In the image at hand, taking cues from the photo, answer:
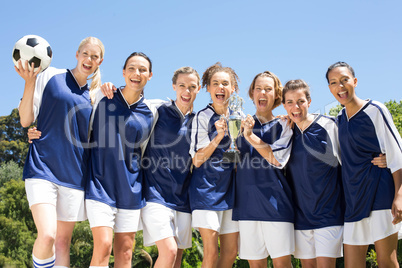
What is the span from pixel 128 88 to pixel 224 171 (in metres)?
1.79

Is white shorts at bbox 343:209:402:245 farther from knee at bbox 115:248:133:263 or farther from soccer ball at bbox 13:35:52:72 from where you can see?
soccer ball at bbox 13:35:52:72

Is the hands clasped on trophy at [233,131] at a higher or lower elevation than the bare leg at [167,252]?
higher

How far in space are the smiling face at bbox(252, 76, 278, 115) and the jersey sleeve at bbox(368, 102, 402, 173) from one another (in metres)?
1.36

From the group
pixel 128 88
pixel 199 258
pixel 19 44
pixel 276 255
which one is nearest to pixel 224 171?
pixel 276 255

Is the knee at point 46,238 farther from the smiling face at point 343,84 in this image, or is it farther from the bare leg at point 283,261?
the smiling face at point 343,84

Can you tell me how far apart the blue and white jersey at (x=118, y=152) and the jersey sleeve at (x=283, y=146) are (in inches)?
70.9

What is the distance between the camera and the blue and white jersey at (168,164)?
18.2 ft

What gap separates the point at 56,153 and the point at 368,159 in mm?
4007

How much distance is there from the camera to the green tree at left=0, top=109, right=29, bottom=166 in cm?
4894

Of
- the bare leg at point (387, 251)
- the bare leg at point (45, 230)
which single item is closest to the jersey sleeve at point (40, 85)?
the bare leg at point (45, 230)

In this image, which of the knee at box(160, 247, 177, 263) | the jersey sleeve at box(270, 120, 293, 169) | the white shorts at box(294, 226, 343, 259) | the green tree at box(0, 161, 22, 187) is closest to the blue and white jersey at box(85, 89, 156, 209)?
the knee at box(160, 247, 177, 263)

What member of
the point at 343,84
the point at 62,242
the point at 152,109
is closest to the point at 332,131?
the point at 343,84

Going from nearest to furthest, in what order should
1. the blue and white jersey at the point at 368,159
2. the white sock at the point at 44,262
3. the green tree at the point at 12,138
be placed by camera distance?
the white sock at the point at 44,262, the blue and white jersey at the point at 368,159, the green tree at the point at 12,138

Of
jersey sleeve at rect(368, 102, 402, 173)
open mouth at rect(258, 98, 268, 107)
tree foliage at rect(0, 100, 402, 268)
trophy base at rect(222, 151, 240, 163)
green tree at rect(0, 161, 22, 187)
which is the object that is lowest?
tree foliage at rect(0, 100, 402, 268)
